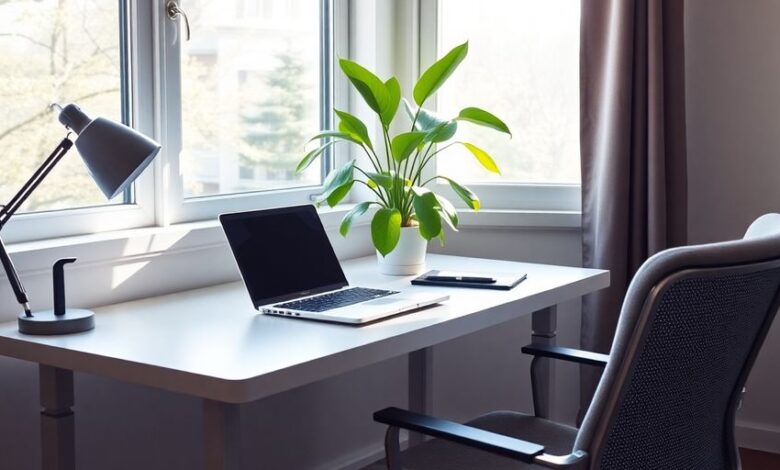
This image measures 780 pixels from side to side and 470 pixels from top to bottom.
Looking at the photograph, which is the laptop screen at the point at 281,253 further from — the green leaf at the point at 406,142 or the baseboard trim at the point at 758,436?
the baseboard trim at the point at 758,436

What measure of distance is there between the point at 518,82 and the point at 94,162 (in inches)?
66.6

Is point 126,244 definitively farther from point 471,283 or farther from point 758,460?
point 758,460

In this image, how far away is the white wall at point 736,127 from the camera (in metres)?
3.06

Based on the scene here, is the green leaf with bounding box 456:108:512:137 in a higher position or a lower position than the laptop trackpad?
higher

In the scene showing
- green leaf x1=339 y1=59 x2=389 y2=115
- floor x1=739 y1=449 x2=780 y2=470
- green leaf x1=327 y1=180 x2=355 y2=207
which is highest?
green leaf x1=339 y1=59 x2=389 y2=115

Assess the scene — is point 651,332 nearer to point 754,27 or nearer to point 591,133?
point 591,133

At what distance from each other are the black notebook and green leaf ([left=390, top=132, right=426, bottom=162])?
30 centimetres

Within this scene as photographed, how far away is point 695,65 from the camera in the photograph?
3125 mm

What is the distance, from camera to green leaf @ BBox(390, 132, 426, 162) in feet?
8.21

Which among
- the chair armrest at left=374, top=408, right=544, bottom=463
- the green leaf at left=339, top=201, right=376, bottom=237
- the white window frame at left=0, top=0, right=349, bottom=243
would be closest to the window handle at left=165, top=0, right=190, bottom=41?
the white window frame at left=0, top=0, right=349, bottom=243

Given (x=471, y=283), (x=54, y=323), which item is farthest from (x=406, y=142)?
(x=54, y=323)

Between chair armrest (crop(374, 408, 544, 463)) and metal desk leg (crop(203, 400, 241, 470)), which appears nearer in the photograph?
chair armrest (crop(374, 408, 544, 463))

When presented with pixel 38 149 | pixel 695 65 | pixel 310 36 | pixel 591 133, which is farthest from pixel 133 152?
pixel 695 65

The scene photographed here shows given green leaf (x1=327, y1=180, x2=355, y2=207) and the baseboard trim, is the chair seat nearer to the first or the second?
green leaf (x1=327, y1=180, x2=355, y2=207)
